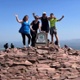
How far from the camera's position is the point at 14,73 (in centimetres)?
2300

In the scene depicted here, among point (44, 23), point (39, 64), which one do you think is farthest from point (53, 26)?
point (39, 64)

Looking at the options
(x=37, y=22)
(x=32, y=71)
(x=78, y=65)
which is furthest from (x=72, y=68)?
(x=37, y=22)

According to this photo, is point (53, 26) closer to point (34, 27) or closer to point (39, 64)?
point (34, 27)

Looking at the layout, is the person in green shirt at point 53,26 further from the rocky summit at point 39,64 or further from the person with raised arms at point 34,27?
the person with raised arms at point 34,27

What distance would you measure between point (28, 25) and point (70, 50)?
4456 mm

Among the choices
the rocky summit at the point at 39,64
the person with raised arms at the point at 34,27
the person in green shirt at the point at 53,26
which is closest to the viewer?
the rocky summit at the point at 39,64

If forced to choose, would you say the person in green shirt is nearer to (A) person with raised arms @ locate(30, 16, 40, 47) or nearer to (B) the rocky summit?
(B) the rocky summit

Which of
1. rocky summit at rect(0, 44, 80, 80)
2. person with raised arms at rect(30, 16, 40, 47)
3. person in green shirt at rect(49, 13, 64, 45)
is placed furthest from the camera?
person in green shirt at rect(49, 13, 64, 45)

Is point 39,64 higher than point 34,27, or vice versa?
point 34,27

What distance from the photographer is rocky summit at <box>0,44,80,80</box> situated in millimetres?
22906

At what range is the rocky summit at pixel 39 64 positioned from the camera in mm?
22906

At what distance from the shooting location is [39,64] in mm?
24047

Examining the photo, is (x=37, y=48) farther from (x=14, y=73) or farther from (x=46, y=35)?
(x=14, y=73)

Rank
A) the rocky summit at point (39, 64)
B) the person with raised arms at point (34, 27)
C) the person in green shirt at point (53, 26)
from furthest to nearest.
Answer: the person in green shirt at point (53, 26) → the person with raised arms at point (34, 27) → the rocky summit at point (39, 64)
